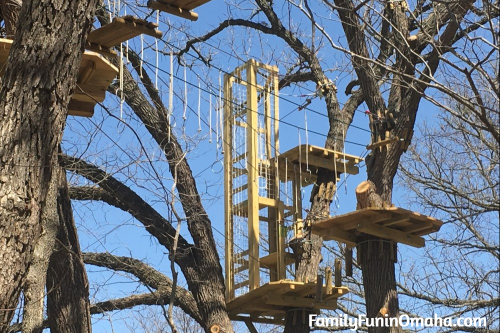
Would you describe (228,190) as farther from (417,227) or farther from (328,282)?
(417,227)

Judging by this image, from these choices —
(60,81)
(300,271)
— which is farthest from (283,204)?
(60,81)

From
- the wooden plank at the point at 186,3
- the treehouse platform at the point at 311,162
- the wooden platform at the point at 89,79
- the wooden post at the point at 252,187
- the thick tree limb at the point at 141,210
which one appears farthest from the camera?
the thick tree limb at the point at 141,210

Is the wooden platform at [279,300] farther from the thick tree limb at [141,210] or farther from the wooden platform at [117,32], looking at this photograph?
the wooden platform at [117,32]

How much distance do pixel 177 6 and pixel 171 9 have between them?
5cm

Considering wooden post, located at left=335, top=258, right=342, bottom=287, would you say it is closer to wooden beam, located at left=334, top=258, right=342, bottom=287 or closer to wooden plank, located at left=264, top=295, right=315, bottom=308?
wooden beam, located at left=334, top=258, right=342, bottom=287

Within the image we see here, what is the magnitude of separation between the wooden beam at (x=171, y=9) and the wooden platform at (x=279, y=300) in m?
3.23

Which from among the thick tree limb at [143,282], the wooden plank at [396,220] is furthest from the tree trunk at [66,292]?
the wooden plank at [396,220]

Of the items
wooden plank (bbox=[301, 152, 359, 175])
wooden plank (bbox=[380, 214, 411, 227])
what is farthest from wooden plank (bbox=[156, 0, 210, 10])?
wooden plank (bbox=[301, 152, 359, 175])

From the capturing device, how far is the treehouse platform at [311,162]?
9250mm

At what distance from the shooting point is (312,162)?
31.4 feet

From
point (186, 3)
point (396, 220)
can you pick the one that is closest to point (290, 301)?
point (396, 220)

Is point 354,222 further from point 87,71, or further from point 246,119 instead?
point 87,71

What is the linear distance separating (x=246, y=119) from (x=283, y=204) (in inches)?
43.6

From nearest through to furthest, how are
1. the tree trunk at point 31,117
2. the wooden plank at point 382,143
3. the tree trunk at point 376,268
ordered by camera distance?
1. the tree trunk at point 31,117
2. the tree trunk at point 376,268
3. the wooden plank at point 382,143
